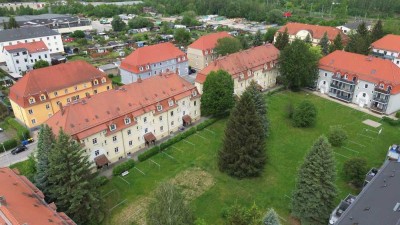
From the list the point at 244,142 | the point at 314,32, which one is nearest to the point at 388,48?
the point at 314,32

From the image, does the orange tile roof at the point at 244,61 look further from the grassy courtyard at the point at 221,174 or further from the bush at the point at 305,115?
the bush at the point at 305,115

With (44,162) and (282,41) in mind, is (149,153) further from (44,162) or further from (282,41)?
(282,41)

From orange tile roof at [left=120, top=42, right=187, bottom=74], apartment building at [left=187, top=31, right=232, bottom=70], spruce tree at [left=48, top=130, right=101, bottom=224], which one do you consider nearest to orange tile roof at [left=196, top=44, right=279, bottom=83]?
orange tile roof at [left=120, top=42, right=187, bottom=74]

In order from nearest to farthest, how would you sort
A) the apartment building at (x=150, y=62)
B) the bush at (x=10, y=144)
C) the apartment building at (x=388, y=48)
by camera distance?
the bush at (x=10, y=144), the apartment building at (x=150, y=62), the apartment building at (x=388, y=48)

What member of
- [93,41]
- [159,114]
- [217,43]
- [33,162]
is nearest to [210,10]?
[93,41]

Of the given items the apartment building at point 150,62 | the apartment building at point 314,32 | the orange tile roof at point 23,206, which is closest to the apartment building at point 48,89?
the apartment building at point 150,62
